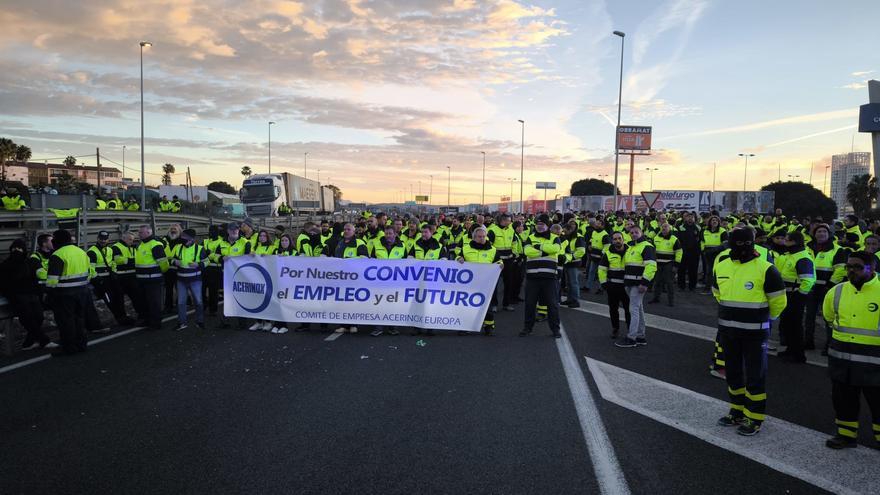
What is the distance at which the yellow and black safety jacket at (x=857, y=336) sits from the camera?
4.83m

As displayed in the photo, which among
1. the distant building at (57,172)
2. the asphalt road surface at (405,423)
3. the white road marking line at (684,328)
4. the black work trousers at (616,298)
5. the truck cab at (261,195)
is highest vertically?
the distant building at (57,172)

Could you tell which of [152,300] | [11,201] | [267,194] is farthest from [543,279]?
[267,194]

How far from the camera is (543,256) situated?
9297 millimetres

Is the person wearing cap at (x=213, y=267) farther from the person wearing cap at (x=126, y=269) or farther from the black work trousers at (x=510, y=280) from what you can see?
the black work trousers at (x=510, y=280)

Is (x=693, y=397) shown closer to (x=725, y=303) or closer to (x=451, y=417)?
(x=725, y=303)

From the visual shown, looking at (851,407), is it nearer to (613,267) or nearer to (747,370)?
(747,370)

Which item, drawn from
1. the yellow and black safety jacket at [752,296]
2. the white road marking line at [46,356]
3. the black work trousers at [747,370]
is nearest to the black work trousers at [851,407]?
the black work trousers at [747,370]

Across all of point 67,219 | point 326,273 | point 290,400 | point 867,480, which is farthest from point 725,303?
point 67,219

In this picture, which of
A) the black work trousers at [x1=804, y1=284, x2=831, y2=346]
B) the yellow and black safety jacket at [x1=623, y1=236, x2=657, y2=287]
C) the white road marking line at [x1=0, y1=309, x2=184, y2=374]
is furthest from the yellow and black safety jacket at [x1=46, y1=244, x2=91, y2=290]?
the black work trousers at [x1=804, y1=284, x2=831, y2=346]

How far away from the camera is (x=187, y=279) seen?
32.7 ft

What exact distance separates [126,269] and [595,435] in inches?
362

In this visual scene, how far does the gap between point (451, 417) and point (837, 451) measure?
3485mm

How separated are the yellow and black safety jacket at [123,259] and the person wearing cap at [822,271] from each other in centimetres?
1181

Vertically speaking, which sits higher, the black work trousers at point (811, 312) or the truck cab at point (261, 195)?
the truck cab at point (261, 195)
